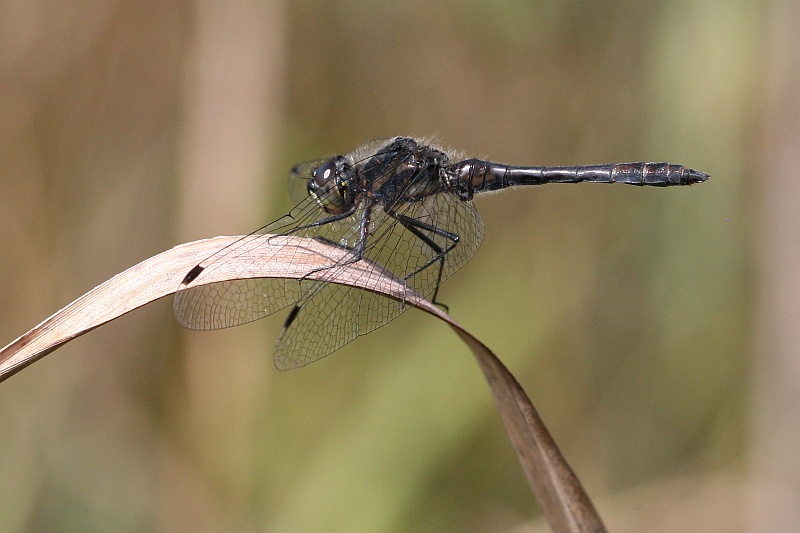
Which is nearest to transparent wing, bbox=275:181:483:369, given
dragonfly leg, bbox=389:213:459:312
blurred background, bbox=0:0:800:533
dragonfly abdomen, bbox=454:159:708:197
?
dragonfly leg, bbox=389:213:459:312

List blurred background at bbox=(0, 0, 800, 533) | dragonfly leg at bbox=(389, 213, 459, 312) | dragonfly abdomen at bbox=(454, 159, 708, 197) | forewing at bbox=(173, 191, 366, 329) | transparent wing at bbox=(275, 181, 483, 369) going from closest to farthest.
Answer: forewing at bbox=(173, 191, 366, 329)
transparent wing at bbox=(275, 181, 483, 369)
dragonfly leg at bbox=(389, 213, 459, 312)
blurred background at bbox=(0, 0, 800, 533)
dragonfly abdomen at bbox=(454, 159, 708, 197)

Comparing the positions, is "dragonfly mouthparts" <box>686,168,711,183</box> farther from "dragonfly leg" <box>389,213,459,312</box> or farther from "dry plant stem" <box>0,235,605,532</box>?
"dry plant stem" <box>0,235,605,532</box>

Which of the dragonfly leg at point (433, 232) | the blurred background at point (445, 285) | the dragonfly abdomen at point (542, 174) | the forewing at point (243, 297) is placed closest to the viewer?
the forewing at point (243, 297)

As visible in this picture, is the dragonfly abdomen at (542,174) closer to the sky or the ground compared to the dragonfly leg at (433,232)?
closer to the sky

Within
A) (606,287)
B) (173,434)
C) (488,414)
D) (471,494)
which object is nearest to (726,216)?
(606,287)

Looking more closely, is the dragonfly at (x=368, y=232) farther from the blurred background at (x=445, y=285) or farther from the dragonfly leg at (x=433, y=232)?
the blurred background at (x=445, y=285)

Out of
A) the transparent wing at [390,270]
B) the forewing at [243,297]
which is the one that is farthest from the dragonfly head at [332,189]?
the forewing at [243,297]

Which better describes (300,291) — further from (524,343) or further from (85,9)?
(85,9)

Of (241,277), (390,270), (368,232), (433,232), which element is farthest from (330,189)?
(241,277)
